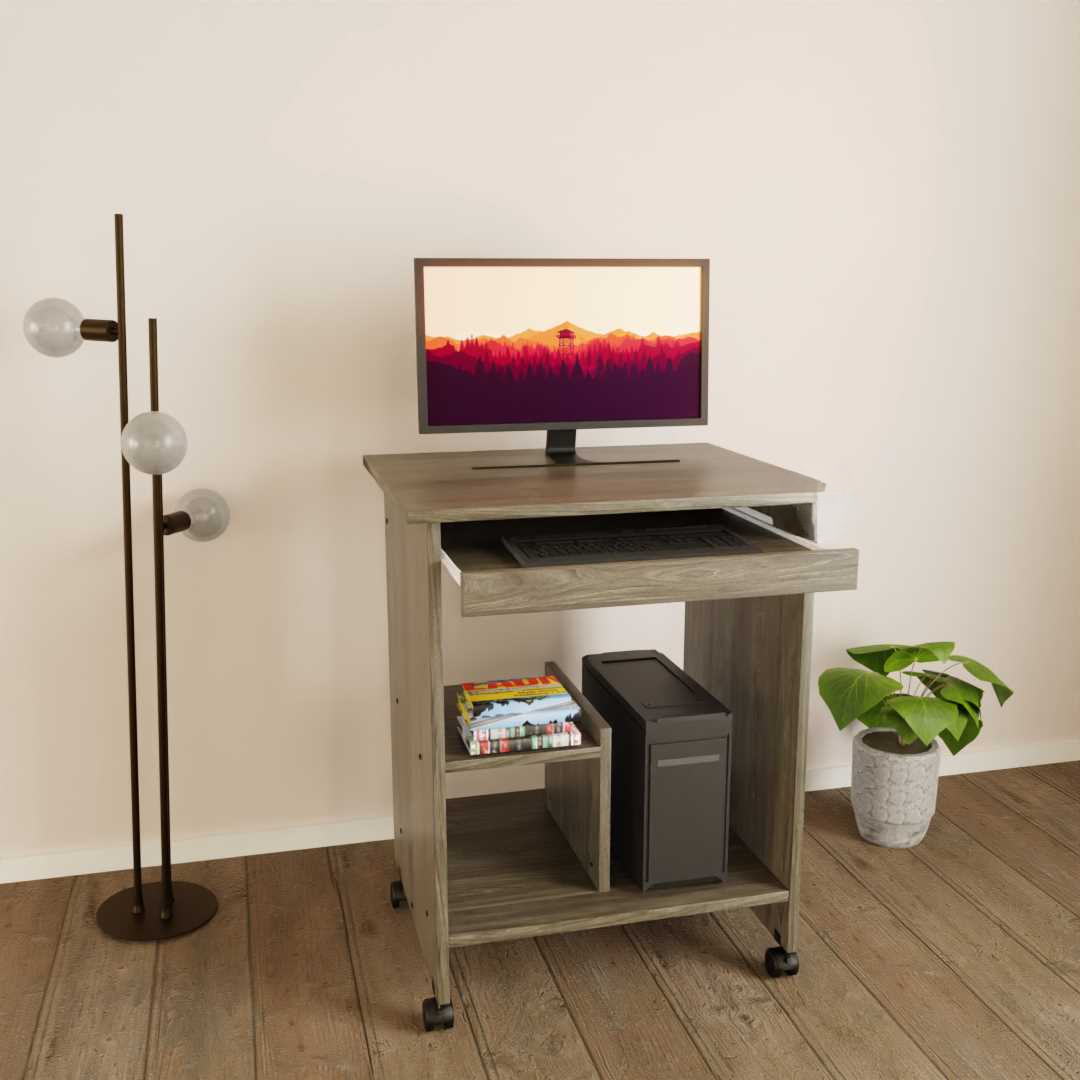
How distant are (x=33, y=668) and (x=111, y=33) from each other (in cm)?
125

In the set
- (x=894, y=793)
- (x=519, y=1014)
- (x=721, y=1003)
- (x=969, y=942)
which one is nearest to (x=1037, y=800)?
(x=894, y=793)

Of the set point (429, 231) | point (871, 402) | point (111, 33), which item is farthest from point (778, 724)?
point (111, 33)

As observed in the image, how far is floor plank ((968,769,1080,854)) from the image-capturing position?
2.84 meters

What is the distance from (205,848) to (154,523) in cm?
82

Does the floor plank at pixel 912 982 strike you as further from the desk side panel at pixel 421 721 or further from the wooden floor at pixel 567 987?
the desk side panel at pixel 421 721

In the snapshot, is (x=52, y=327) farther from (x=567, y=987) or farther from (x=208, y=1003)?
(x=567, y=987)

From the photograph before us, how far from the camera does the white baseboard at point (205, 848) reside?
2.60m

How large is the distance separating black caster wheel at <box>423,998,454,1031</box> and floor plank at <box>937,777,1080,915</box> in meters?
1.28

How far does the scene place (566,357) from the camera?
235cm

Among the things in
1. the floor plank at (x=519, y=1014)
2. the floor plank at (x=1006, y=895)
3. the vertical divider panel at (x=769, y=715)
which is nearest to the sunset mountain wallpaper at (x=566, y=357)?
the vertical divider panel at (x=769, y=715)

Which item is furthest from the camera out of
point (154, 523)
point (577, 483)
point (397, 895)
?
point (397, 895)

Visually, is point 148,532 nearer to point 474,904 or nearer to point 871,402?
point 474,904

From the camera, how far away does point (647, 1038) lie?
2066 millimetres

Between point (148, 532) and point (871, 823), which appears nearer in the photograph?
point (148, 532)
